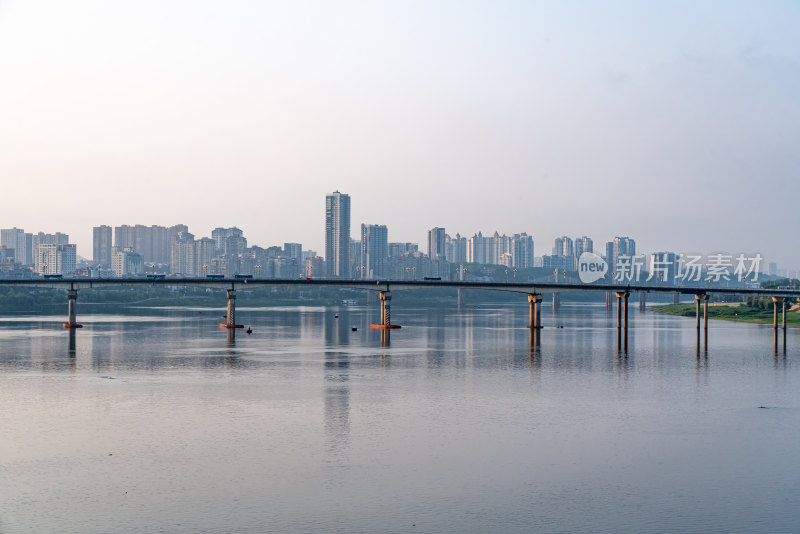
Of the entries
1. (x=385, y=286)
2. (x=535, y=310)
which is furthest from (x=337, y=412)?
(x=535, y=310)

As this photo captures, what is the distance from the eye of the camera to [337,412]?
204 feet

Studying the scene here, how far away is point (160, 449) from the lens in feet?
162

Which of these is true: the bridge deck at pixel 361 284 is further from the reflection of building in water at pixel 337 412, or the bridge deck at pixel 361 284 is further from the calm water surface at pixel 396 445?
the reflection of building in water at pixel 337 412

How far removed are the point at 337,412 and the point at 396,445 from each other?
12.2 meters

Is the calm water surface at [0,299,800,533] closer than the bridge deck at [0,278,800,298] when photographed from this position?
Yes

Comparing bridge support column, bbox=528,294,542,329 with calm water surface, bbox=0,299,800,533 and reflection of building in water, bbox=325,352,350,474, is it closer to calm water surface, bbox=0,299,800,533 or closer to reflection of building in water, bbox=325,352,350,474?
calm water surface, bbox=0,299,800,533

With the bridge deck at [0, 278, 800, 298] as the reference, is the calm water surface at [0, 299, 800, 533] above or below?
below

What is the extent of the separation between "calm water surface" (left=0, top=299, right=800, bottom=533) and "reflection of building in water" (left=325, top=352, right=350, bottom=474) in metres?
0.23

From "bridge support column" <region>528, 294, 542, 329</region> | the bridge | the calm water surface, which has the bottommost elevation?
the calm water surface

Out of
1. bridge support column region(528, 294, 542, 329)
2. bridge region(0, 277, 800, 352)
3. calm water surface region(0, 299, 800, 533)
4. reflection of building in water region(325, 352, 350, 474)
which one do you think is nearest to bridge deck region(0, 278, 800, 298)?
bridge region(0, 277, 800, 352)

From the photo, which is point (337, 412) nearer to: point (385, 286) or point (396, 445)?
point (396, 445)

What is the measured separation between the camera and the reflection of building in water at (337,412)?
48.5 meters

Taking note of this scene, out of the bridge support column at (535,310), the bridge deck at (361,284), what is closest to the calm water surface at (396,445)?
the bridge deck at (361,284)

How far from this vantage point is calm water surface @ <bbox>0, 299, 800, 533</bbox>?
37344 millimetres
